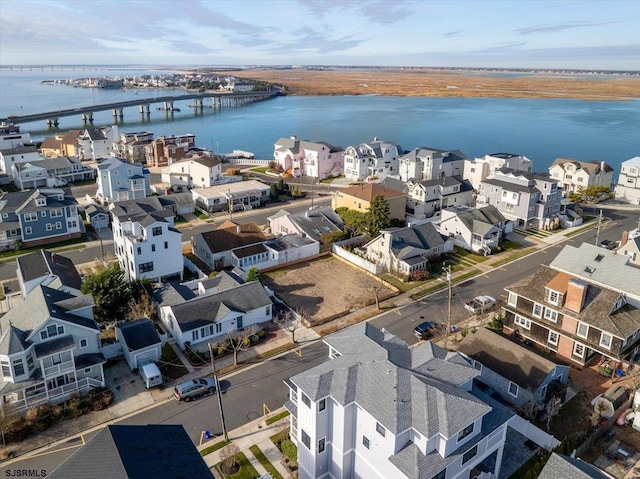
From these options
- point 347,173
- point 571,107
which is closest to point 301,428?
point 347,173

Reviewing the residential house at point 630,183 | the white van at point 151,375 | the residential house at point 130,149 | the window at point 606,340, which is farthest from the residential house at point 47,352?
the residential house at point 630,183

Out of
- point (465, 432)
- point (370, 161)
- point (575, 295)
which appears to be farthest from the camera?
point (370, 161)

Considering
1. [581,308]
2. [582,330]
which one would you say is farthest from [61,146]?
[582,330]

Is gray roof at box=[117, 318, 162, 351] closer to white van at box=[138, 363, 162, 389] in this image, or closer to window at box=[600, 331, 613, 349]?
white van at box=[138, 363, 162, 389]

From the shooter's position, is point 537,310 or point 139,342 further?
point 537,310

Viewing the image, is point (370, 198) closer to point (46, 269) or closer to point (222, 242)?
point (222, 242)
